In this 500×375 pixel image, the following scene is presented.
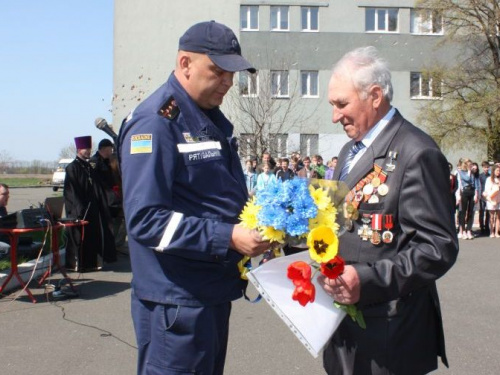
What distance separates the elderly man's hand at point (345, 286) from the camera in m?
2.17

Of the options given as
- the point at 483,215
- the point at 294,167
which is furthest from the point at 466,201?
the point at 294,167

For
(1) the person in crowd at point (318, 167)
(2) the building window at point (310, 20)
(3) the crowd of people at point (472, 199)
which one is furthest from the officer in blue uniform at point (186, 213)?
(2) the building window at point (310, 20)

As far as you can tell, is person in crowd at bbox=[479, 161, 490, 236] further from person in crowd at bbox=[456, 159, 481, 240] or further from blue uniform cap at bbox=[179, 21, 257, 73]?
blue uniform cap at bbox=[179, 21, 257, 73]

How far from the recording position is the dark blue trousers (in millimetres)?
2371

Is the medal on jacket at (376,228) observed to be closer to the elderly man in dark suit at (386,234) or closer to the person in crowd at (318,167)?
the elderly man in dark suit at (386,234)

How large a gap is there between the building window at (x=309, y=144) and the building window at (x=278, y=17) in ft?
20.8

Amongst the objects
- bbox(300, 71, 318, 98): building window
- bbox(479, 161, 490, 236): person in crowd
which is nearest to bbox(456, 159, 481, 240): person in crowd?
bbox(479, 161, 490, 236): person in crowd

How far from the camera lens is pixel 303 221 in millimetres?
2047

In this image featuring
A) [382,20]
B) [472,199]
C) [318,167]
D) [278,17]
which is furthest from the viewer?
[382,20]

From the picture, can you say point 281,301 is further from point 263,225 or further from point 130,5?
point 130,5

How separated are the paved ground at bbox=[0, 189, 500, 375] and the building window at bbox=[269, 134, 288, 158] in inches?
913

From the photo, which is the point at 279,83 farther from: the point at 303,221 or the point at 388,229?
the point at 303,221

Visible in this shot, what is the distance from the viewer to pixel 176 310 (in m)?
2.38

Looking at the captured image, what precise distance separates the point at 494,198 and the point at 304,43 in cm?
2133
